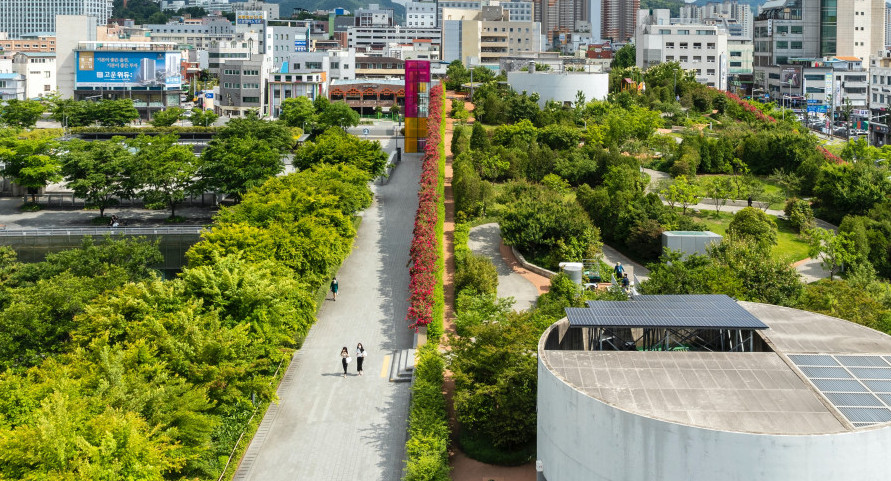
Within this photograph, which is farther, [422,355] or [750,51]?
[750,51]

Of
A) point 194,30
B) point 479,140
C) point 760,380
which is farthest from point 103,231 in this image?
point 194,30

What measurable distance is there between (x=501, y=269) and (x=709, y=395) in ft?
55.1

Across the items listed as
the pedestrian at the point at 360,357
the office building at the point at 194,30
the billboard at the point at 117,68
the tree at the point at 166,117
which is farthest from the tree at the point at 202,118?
the office building at the point at 194,30

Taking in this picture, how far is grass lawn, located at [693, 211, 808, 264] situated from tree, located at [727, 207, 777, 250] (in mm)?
833

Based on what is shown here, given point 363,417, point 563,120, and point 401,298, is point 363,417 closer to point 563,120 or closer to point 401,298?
point 401,298

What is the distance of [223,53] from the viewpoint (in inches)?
4336

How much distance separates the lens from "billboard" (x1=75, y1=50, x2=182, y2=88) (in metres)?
90.1

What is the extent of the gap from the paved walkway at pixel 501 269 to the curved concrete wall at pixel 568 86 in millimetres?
26151

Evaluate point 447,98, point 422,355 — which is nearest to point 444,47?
point 447,98

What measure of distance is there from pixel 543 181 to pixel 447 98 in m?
32.2

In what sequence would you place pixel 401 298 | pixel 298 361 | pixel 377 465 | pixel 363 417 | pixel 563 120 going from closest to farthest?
1. pixel 377 465
2. pixel 363 417
3. pixel 298 361
4. pixel 401 298
5. pixel 563 120

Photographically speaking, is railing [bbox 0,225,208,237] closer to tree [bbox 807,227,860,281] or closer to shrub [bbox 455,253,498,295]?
shrub [bbox 455,253,498,295]

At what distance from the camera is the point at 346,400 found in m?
22.5

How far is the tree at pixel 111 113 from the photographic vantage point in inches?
2896
